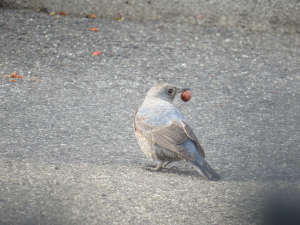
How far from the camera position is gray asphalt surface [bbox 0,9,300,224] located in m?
3.14

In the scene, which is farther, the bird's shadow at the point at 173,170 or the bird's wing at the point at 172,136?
the bird's shadow at the point at 173,170

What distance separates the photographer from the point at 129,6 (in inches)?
304

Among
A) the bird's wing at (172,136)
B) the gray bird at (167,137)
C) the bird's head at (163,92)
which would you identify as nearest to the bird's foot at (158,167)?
the gray bird at (167,137)

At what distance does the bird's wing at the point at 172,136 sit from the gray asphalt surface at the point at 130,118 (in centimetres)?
→ 31

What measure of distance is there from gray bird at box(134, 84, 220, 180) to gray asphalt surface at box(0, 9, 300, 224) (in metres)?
0.18

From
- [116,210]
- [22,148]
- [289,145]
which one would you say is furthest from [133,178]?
[289,145]

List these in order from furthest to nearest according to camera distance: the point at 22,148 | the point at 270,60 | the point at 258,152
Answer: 1. the point at 270,60
2. the point at 258,152
3. the point at 22,148

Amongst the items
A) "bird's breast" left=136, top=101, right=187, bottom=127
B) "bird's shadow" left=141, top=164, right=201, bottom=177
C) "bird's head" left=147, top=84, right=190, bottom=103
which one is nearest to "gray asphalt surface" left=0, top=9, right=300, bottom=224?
"bird's shadow" left=141, top=164, right=201, bottom=177

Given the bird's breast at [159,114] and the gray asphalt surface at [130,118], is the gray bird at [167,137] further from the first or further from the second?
the gray asphalt surface at [130,118]

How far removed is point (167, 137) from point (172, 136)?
0.05 metres

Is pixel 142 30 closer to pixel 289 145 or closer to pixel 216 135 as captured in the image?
pixel 216 135

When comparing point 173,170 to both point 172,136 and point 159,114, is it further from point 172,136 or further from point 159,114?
point 159,114

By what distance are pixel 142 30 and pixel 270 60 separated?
251 cm

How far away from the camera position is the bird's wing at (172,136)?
12.0ft
